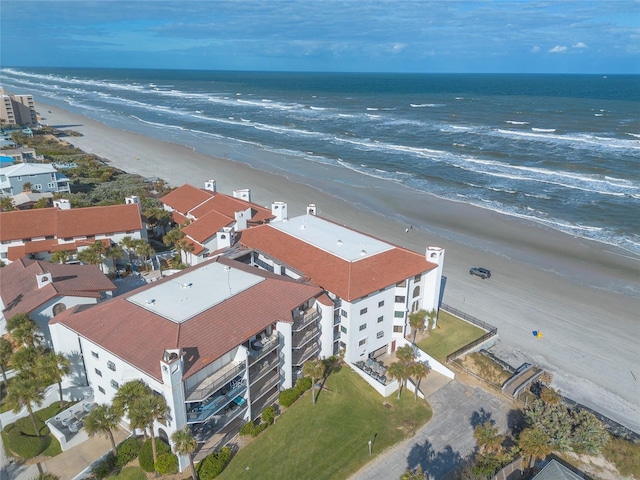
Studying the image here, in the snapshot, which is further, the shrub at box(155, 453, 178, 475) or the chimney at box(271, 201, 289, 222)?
the chimney at box(271, 201, 289, 222)

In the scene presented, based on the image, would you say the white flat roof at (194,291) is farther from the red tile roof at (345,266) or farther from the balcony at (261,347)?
the red tile roof at (345,266)

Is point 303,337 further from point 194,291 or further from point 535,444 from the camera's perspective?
point 535,444

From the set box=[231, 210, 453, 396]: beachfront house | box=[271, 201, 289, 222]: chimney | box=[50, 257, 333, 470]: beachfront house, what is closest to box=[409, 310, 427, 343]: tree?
box=[231, 210, 453, 396]: beachfront house

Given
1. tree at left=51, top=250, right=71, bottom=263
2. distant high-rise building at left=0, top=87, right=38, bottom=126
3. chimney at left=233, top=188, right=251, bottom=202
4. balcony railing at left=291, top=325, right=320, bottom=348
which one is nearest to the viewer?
balcony railing at left=291, top=325, right=320, bottom=348

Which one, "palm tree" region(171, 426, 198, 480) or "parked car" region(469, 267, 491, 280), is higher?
"palm tree" region(171, 426, 198, 480)

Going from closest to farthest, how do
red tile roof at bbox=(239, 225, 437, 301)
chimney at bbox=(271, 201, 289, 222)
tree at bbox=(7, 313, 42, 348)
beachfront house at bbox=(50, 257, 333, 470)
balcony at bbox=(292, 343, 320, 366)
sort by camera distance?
beachfront house at bbox=(50, 257, 333, 470) → tree at bbox=(7, 313, 42, 348) → balcony at bbox=(292, 343, 320, 366) → red tile roof at bbox=(239, 225, 437, 301) → chimney at bbox=(271, 201, 289, 222)

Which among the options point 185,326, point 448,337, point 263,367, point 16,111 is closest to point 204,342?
point 185,326

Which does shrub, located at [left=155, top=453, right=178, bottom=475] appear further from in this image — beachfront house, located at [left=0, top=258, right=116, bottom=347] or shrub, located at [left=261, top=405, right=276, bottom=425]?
beachfront house, located at [left=0, top=258, right=116, bottom=347]
